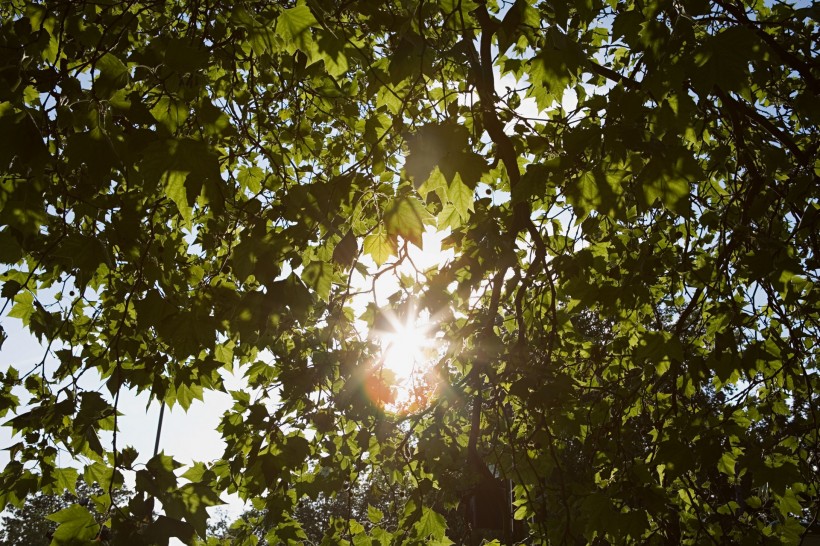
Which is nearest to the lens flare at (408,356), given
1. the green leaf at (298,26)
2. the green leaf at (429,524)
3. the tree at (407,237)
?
the tree at (407,237)

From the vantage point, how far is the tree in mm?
1856

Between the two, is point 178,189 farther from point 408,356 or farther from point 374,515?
point 374,515

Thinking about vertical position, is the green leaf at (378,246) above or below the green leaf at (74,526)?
above

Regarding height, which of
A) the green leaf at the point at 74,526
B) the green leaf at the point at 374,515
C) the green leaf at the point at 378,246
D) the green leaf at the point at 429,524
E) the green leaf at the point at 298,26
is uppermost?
the green leaf at the point at 298,26

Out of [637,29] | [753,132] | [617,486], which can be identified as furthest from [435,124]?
[753,132]

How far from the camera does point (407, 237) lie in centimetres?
202

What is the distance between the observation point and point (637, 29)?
108 inches

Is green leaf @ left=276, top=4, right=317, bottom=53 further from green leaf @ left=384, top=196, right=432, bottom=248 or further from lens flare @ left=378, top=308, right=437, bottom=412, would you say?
lens flare @ left=378, top=308, right=437, bottom=412

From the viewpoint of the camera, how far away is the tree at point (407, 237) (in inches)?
73.1

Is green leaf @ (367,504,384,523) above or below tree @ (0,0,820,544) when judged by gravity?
below

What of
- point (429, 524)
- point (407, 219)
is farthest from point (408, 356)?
point (407, 219)

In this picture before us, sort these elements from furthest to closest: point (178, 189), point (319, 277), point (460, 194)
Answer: point (319, 277), point (460, 194), point (178, 189)

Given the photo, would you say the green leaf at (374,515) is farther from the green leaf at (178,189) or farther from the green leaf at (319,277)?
the green leaf at (178,189)

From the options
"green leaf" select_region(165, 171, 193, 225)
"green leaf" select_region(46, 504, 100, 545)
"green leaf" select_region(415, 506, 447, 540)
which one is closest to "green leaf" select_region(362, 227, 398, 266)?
"green leaf" select_region(165, 171, 193, 225)
